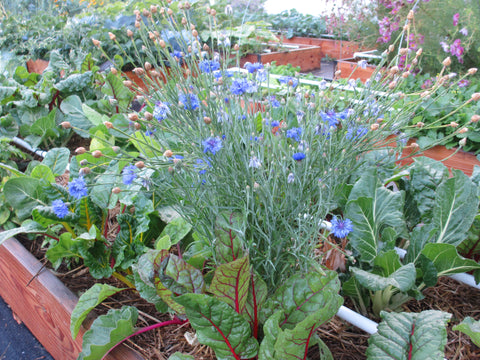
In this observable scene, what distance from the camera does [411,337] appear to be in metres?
0.80

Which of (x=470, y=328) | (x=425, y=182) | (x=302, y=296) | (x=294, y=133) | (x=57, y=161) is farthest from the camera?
(x=57, y=161)

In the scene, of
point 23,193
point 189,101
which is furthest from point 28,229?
point 189,101

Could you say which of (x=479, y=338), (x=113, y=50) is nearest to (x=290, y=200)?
(x=479, y=338)

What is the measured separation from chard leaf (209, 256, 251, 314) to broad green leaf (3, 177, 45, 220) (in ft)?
3.09

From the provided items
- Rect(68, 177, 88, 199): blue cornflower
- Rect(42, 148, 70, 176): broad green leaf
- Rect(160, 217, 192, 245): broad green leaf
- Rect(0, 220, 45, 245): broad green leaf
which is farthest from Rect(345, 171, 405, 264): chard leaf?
Rect(42, 148, 70, 176): broad green leaf

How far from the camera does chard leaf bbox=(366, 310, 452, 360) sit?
75 cm

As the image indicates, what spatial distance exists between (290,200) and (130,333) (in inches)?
23.4

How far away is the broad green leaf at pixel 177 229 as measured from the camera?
1239mm

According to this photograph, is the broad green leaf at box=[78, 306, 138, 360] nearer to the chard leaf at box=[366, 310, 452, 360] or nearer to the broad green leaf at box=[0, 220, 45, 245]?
the broad green leaf at box=[0, 220, 45, 245]

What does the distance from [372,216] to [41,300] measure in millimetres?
1209

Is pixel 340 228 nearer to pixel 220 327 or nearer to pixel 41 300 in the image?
pixel 220 327

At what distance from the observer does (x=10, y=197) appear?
4.75 feet

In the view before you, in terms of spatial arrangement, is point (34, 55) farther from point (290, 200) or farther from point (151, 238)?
point (290, 200)

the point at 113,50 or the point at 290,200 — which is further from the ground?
the point at 290,200
